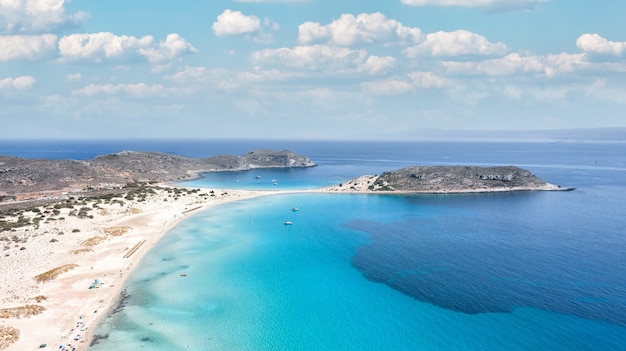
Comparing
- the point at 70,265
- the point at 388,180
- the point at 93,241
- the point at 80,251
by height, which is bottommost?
the point at 70,265

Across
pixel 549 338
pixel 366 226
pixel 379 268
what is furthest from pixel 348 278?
pixel 366 226

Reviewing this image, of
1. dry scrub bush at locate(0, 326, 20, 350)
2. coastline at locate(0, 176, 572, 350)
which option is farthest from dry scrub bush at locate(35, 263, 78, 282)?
dry scrub bush at locate(0, 326, 20, 350)

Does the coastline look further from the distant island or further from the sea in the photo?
the distant island

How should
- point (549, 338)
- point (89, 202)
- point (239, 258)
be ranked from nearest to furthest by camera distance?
1. point (549, 338)
2. point (239, 258)
3. point (89, 202)

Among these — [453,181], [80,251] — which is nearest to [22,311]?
[80,251]

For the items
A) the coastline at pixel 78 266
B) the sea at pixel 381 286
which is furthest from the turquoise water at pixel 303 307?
the coastline at pixel 78 266

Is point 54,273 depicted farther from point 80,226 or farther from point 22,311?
point 80,226

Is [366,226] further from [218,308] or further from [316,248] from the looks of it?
[218,308]
